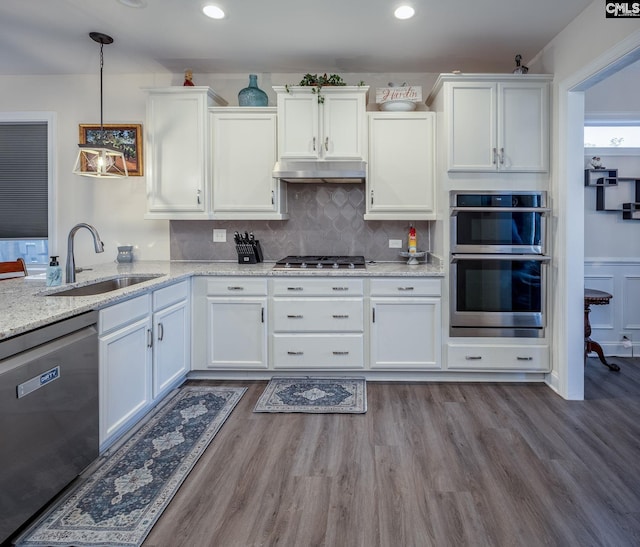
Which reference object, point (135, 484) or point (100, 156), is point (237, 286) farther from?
point (135, 484)

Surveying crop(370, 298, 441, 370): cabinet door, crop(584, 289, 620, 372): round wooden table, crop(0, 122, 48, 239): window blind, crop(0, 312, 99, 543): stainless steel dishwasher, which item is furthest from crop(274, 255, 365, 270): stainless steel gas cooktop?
crop(0, 122, 48, 239): window blind

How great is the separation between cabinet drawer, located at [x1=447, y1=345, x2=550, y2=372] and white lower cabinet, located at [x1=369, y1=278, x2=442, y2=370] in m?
0.15

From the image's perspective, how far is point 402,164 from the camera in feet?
11.5

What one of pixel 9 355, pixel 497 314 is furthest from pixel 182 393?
pixel 497 314

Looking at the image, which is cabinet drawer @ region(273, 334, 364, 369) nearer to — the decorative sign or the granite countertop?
the granite countertop

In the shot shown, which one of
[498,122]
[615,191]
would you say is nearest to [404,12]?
[498,122]

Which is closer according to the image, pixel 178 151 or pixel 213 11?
pixel 213 11

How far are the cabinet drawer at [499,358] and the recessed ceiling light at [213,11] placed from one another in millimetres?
2852

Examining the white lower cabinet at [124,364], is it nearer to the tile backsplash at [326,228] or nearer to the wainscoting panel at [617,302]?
the tile backsplash at [326,228]

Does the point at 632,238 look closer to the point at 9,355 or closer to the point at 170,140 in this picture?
the point at 170,140

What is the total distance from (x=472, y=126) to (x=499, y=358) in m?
1.77

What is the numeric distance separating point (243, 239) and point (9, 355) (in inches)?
95.1

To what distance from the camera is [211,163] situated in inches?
141

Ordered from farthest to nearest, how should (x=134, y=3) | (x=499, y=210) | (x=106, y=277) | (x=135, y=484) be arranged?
(x=499, y=210) < (x=106, y=277) < (x=134, y=3) < (x=135, y=484)
